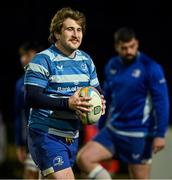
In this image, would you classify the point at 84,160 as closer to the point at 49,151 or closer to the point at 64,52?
the point at 49,151

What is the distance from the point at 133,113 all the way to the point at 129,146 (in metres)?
0.33

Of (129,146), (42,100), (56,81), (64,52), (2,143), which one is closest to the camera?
(42,100)

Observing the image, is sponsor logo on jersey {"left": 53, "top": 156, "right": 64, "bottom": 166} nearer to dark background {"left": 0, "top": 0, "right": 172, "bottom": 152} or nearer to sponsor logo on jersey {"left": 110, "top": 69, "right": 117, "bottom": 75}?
sponsor logo on jersey {"left": 110, "top": 69, "right": 117, "bottom": 75}

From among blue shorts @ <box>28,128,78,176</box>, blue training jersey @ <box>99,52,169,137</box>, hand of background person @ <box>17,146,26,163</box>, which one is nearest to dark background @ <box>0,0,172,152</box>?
hand of background person @ <box>17,146,26,163</box>

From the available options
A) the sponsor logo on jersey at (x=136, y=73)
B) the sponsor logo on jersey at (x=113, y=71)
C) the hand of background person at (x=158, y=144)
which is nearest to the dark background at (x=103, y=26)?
the sponsor logo on jersey at (x=113, y=71)

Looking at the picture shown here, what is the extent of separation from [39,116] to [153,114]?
6.70 ft

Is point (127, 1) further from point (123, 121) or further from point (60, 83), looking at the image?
point (60, 83)

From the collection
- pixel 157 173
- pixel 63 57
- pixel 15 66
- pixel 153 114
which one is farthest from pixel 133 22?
pixel 63 57

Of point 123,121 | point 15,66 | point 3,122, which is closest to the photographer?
point 123,121

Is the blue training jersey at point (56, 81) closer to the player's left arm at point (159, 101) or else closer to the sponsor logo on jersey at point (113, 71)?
the player's left arm at point (159, 101)

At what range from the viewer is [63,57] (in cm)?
476

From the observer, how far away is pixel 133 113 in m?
6.45

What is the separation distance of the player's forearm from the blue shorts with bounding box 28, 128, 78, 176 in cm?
26

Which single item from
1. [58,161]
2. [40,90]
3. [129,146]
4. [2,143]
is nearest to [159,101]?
[129,146]
